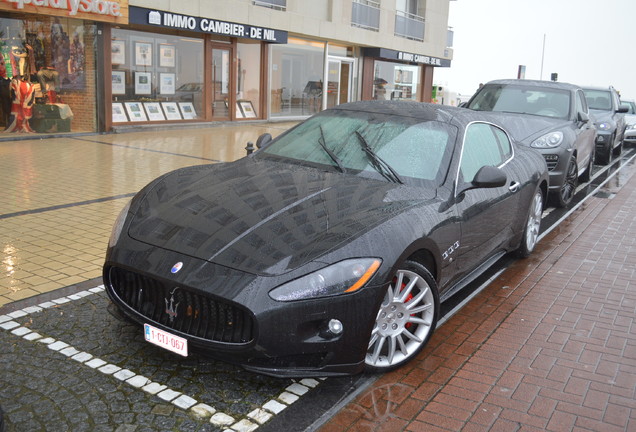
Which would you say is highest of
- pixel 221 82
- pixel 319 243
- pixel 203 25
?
pixel 203 25

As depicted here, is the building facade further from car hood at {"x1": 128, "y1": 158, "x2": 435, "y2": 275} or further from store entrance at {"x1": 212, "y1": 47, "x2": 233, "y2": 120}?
car hood at {"x1": 128, "y1": 158, "x2": 435, "y2": 275}

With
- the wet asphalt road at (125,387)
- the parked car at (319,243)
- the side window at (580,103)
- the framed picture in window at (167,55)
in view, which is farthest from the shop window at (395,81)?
the wet asphalt road at (125,387)

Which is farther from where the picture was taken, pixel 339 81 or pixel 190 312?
pixel 339 81

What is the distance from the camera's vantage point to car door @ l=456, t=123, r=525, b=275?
468 centimetres

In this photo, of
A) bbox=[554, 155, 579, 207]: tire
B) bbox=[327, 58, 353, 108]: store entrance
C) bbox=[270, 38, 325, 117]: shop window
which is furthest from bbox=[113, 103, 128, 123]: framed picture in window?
bbox=[554, 155, 579, 207]: tire

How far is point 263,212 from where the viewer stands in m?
3.87

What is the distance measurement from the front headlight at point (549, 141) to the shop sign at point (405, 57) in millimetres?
18895

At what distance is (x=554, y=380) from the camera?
387cm

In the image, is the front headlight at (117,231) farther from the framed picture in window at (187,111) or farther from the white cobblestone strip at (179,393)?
the framed picture in window at (187,111)

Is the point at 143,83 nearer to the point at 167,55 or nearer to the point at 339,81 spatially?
the point at 167,55

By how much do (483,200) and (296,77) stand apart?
19575 millimetres

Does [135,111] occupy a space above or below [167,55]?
below

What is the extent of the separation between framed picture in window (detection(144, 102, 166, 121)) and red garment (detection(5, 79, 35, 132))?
11.6 feet

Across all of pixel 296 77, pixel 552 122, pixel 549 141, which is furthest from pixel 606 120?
pixel 296 77
